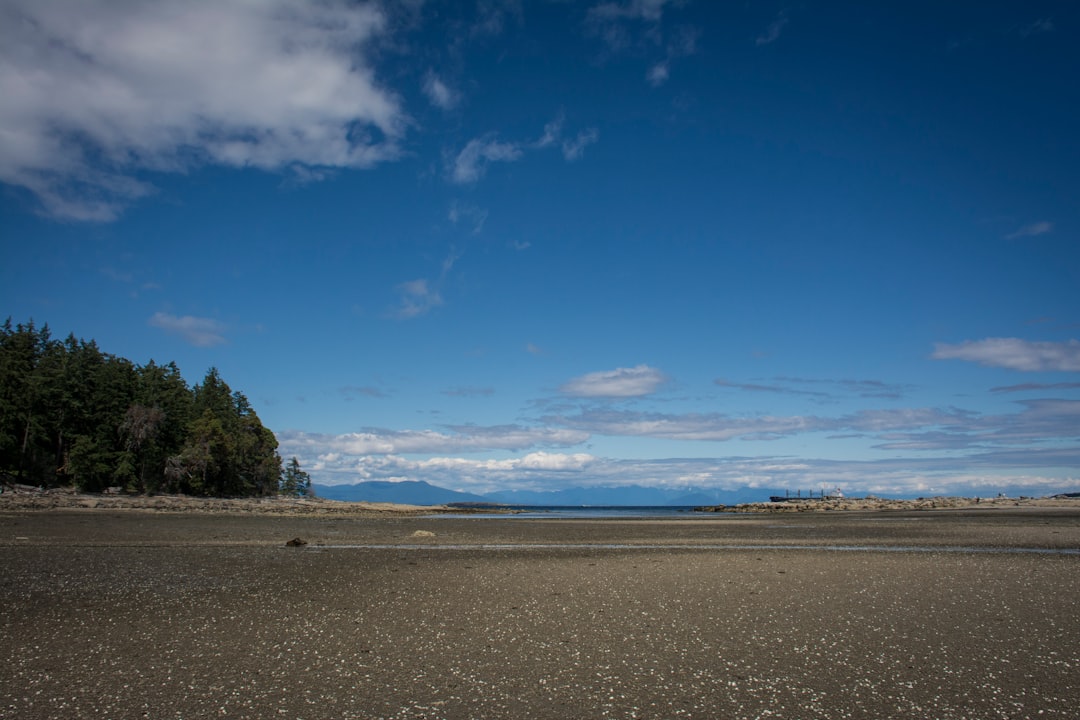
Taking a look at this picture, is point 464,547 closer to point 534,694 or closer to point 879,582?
point 879,582

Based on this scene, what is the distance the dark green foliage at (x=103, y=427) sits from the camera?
72062 mm

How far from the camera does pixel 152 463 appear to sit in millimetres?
82875

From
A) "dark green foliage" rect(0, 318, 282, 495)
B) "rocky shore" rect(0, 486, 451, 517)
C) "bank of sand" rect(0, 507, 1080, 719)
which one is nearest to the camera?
"bank of sand" rect(0, 507, 1080, 719)

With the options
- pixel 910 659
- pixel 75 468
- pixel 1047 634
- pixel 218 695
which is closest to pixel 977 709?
pixel 910 659

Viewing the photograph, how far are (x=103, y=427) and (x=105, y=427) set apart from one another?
0.21m

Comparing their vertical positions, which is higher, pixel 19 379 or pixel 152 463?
pixel 19 379

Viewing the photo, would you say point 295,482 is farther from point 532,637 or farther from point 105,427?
point 532,637

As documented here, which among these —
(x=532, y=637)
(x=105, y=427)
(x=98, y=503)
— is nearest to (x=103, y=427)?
(x=105, y=427)

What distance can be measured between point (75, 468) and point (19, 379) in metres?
12.9

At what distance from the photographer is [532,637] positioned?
13086mm

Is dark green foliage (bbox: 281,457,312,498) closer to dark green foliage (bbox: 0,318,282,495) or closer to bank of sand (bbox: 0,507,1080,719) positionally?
dark green foliage (bbox: 0,318,282,495)

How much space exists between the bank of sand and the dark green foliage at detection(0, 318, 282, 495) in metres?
58.1

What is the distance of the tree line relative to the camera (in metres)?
72.1

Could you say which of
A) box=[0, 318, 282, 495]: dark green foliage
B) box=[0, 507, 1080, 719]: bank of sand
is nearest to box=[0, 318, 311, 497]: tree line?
box=[0, 318, 282, 495]: dark green foliage
